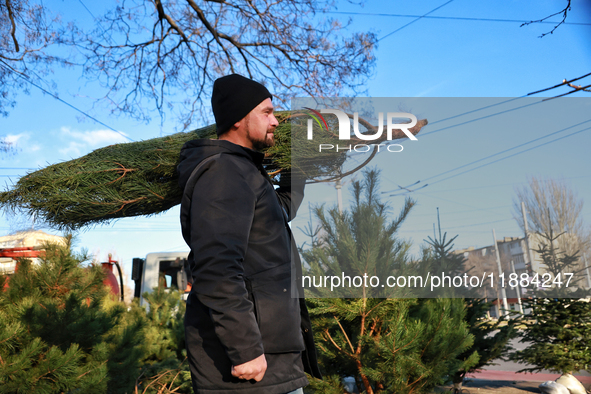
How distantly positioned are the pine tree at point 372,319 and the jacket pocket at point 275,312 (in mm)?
1032

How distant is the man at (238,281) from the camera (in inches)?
51.3

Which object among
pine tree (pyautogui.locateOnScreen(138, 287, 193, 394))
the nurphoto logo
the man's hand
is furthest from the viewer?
pine tree (pyautogui.locateOnScreen(138, 287, 193, 394))

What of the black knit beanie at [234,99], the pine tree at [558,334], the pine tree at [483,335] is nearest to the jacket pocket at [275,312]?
the black knit beanie at [234,99]

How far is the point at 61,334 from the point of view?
3129 mm

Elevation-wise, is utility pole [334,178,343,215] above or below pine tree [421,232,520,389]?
above

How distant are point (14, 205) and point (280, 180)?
1.69m

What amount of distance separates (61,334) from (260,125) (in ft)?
8.19

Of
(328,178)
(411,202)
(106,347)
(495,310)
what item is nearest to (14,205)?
(106,347)

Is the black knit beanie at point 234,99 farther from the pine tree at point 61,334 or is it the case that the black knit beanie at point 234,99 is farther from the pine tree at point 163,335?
the pine tree at point 163,335

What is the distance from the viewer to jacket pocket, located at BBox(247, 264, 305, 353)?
1.40 meters

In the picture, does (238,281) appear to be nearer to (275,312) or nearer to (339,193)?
(275,312)

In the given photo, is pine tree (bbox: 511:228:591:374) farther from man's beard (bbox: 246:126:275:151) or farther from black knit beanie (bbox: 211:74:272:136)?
black knit beanie (bbox: 211:74:272:136)

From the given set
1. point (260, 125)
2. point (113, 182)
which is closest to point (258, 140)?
point (260, 125)

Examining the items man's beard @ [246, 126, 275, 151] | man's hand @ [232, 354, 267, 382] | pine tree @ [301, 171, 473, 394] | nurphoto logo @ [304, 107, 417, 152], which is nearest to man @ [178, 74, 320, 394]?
man's hand @ [232, 354, 267, 382]
